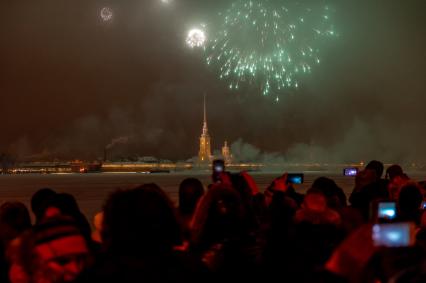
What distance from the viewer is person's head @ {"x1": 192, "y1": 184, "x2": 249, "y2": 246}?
17.6ft

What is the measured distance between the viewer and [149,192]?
3.31 m

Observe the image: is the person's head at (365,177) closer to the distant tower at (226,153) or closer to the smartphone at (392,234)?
the smartphone at (392,234)

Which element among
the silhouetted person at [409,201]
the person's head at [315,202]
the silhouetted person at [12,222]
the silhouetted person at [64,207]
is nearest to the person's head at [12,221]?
the silhouetted person at [12,222]

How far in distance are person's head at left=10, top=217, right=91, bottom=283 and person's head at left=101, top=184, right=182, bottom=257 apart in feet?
1.77

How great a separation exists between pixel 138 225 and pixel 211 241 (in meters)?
2.26

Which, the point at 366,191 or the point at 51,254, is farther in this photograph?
the point at 366,191

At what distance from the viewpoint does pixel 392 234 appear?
3123 millimetres

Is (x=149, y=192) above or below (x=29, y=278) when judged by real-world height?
above

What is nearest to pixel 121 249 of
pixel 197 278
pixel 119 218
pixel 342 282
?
pixel 119 218

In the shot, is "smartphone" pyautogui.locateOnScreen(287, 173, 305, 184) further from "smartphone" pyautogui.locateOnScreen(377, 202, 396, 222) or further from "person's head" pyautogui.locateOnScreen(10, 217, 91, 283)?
→ "person's head" pyautogui.locateOnScreen(10, 217, 91, 283)

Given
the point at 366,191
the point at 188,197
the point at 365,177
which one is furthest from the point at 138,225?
the point at 365,177

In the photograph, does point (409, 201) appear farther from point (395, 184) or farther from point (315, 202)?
point (315, 202)

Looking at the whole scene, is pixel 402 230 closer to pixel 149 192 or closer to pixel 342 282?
pixel 342 282

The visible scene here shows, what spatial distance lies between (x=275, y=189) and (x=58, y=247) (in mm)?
3282
